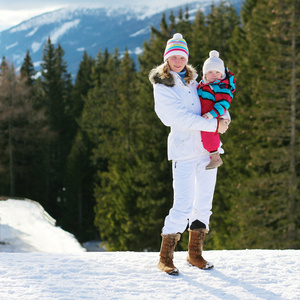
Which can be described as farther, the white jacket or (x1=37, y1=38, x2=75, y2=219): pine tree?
(x1=37, y1=38, x2=75, y2=219): pine tree

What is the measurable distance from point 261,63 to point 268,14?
6.15ft

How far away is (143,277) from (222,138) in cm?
1405

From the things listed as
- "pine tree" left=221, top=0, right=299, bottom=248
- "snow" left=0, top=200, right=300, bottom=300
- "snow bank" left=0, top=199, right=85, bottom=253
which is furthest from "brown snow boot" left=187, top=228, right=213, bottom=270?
"pine tree" left=221, top=0, right=299, bottom=248

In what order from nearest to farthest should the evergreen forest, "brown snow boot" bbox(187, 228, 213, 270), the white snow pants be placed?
the white snow pants → "brown snow boot" bbox(187, 228, 213, 270) → the evergreen forest

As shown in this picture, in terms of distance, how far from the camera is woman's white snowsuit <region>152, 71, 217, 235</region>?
4004 millimetres

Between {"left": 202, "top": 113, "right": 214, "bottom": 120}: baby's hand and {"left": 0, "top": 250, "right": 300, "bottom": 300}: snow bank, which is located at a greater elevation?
{"left": 202, "top": 113, "right": 214, "bottom": 120}: baby's hand

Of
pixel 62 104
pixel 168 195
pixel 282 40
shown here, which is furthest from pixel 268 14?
pixel 62 104

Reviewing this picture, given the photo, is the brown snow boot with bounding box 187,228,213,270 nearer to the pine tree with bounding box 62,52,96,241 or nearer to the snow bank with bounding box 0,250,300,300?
the snow bank with bounding box 0,250,300,300

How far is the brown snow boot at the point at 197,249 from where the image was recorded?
Result: 4.32 meters

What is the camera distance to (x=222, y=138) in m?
17.5

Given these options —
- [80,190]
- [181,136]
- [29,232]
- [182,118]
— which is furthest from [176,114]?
[80,190]

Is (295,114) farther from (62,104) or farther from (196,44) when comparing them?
(62,104)

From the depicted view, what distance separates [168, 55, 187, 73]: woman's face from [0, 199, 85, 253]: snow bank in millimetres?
8720

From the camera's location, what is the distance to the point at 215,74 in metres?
4.12
